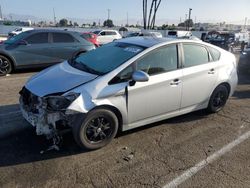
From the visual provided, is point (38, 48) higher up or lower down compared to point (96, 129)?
higher up

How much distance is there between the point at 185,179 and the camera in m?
3.48

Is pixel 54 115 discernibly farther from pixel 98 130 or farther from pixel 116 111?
pixel 116 111

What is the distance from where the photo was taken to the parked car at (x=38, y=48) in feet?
29.9

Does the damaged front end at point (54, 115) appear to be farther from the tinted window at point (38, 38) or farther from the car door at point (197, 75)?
the tinted window at point (38, 38)

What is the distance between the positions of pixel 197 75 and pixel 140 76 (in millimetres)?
1484

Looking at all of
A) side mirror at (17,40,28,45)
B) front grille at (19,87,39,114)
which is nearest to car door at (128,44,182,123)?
front grille at (19,87,39,114)

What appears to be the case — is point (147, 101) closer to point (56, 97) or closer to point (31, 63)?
point (56, 97)

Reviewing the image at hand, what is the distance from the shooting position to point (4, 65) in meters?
8.99

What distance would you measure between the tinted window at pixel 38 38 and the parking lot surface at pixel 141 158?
4812 millimetres

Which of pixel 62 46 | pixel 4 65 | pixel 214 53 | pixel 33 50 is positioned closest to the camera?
pixel 214 53

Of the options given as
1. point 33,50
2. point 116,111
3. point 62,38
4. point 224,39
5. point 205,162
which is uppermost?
point 62,38

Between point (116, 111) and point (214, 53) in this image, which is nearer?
point (116, 111)

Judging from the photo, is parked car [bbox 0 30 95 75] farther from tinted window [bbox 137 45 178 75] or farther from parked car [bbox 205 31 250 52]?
parked car [bbox 205 31 250 52]

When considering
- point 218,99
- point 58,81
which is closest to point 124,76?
point 58,81
